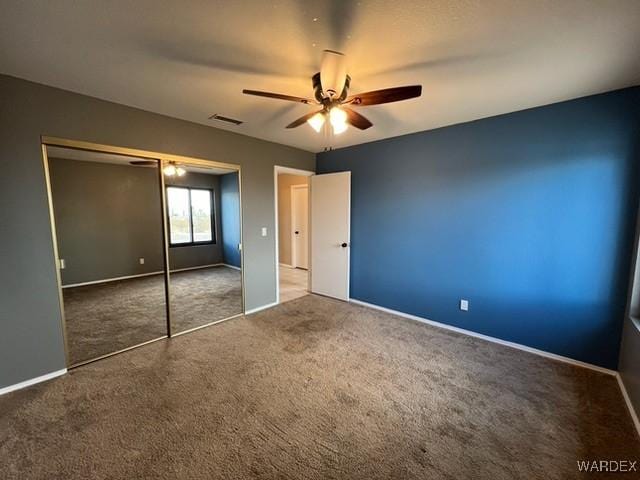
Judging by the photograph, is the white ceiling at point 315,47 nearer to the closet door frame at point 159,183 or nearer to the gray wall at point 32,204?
the gray wall at point 32,204

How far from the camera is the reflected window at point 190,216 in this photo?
326cm

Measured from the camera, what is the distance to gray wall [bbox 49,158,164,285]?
2.75m

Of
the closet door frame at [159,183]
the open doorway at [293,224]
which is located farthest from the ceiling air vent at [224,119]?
the open doorway at [293,224]

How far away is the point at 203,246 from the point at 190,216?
51cm

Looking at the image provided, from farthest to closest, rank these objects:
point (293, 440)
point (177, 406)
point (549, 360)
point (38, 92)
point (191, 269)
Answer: point (191, 269) → point (549, 360) → point (38, 92) → point (177, 406) → point (293, 440)

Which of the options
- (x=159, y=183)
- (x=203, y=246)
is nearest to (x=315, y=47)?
(x=159, y=183)

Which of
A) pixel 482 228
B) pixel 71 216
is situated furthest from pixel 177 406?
pixel 482 228

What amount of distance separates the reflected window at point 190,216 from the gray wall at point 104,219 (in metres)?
0.22

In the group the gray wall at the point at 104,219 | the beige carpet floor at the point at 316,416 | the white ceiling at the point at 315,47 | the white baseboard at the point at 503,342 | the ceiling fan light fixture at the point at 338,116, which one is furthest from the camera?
the gray wall at the point at 104,219

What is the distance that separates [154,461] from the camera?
1.46 meters

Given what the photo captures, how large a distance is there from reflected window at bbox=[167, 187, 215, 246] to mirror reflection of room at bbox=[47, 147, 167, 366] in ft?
0.74

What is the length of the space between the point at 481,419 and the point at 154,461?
83.1 inches

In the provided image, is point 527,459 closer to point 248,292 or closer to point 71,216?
point 248,292

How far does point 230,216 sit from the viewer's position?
3.64 meters
